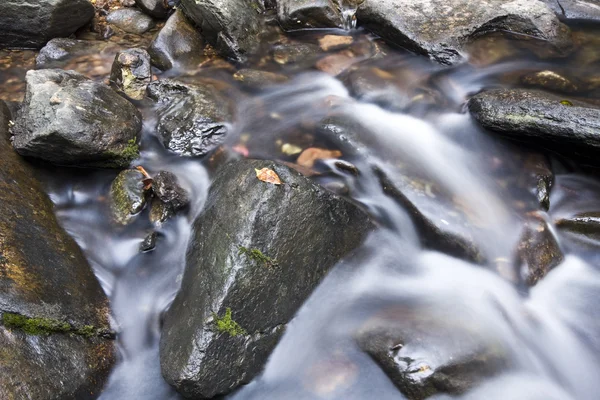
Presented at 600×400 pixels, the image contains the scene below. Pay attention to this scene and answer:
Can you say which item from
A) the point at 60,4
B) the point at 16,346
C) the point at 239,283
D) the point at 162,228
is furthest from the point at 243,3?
the point at 16,346

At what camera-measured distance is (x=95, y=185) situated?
15.4 ft

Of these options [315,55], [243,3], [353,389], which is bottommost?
[353,389]

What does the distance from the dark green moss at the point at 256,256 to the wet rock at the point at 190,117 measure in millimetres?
2066

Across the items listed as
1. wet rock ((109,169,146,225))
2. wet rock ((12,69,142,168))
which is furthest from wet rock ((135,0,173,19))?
wet rock ((109,169,146,225))

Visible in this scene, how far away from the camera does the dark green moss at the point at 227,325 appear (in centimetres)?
314

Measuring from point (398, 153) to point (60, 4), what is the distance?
5.51m

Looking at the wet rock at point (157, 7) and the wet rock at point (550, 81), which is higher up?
the wet rock at point (550, 81)

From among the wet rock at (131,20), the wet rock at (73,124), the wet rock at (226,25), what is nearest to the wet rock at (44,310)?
the wet rock at (73,124)

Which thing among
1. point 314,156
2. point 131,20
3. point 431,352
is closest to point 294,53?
point 314,156

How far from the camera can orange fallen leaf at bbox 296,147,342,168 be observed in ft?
16.0

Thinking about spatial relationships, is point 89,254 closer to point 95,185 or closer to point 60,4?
point 95,185

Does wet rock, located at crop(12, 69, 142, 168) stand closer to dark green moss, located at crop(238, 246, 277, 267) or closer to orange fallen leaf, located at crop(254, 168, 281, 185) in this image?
orange fallen leaf, located at crop(254, 168, 281, 185)

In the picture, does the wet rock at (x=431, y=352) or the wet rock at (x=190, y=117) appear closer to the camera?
the wet rock at (x=431, y=352)

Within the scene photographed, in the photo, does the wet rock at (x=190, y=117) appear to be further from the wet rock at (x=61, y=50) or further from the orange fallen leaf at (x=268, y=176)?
the wet rock at (x=61, y=50)
